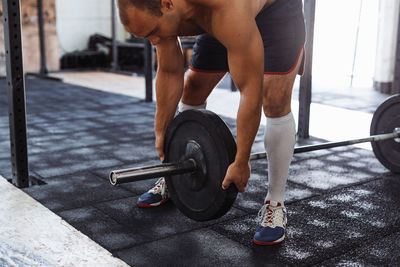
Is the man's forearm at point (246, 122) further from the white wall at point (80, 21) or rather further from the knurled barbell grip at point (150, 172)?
the white wall at point (80, 21)

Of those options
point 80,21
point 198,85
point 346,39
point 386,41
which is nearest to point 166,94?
point 198,85

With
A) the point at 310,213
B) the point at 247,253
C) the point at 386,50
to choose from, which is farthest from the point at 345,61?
the point at 247,253

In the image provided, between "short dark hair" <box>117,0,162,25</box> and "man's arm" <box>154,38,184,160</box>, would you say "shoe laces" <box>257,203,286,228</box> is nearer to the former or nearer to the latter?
"man's arm" <box>154,38,184,160</box>

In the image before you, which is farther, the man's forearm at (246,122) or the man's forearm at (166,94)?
the man's forearm at (166,94)

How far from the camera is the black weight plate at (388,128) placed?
2.08 meters

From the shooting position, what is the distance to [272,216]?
57.2 inches

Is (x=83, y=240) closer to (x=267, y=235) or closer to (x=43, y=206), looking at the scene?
(x=43, y=206)

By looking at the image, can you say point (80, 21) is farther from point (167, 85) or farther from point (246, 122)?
point (246, 122)

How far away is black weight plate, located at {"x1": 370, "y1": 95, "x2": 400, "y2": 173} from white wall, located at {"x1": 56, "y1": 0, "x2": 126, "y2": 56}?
5.27 meters

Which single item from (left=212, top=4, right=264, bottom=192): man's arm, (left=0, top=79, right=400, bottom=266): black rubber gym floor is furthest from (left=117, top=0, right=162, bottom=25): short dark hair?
(left=0, top=79, right=400, bottom=266): black rubber gym floor

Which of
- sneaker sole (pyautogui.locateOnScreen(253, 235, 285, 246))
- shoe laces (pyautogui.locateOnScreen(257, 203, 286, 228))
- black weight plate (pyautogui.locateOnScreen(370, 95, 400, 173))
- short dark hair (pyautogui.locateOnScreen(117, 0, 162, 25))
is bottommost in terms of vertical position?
sneaker sole (pyautogui.locateOnScreen(253, 235, 285, 246))

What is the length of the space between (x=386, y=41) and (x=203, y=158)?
387cm

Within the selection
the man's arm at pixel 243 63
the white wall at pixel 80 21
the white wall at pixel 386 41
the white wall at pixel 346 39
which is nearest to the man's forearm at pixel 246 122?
the man's arm at pixel 243 63

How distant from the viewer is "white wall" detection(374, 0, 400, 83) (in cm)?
451
